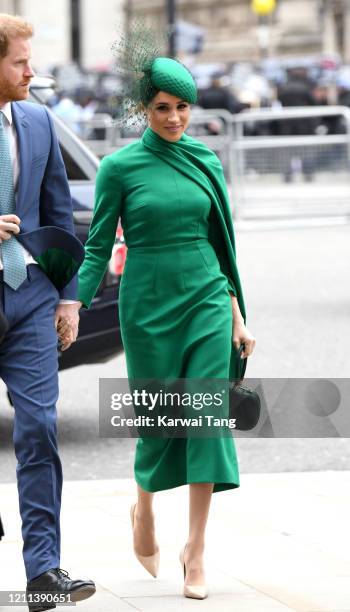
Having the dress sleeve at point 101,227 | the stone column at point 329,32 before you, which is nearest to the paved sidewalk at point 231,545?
the dress sleeve at point 101,227

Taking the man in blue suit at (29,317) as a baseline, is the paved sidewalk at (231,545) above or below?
below

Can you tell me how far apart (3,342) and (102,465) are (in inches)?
123

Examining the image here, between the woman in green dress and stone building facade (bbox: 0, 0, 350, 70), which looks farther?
stone building facade (bbox: 0, 0, 350, 70)

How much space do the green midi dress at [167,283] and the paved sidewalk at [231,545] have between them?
1.18ft

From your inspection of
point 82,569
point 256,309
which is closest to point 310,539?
point 82,569

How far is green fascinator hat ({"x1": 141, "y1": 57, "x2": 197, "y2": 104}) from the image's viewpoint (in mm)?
5344

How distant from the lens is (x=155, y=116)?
5375 millimetres

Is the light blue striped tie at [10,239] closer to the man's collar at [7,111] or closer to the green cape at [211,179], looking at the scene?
the man's collar at [7,111]

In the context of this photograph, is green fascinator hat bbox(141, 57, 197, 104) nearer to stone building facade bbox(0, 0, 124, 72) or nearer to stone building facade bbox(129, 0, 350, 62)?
stone building facade bbox(129, 0, 350, 62)

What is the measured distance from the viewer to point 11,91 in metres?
5.00

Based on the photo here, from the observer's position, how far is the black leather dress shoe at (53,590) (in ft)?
16.0

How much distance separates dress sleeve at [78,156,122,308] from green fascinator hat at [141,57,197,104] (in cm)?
25
